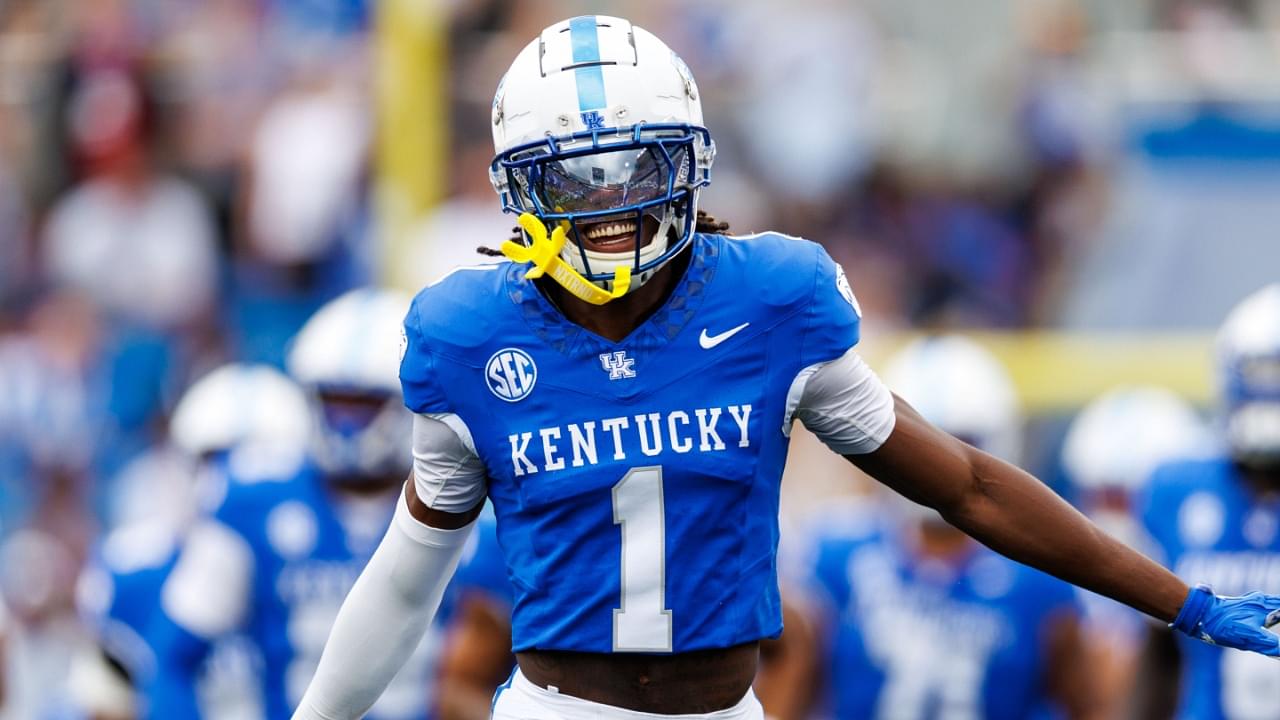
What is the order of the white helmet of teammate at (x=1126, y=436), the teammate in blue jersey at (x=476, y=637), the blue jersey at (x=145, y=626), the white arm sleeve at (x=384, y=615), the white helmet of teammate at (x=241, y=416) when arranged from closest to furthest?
the white arm sleeve at (x=384, y=615) < the teammate in blue jersey at (x=476, y=637) < the blue jersey at (x=145, y=626) < the white helmet of teammate at (x=241, y=416) < the white helmet of teammate at (x=1126, y=436)

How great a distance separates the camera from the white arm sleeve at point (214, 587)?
707 cm

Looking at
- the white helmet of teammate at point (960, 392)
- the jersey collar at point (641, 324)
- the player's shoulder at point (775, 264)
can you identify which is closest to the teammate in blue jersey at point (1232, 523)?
the white helmet of teammate at point (960, 392)


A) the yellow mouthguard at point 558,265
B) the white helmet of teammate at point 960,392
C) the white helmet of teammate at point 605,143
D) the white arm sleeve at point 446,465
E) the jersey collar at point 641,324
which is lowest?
the white helmet of teammate at point 960,392

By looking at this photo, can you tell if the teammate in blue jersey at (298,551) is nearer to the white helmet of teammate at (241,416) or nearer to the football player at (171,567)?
the football player at (171,567)

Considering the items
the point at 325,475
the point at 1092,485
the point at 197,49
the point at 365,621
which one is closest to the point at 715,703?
the point at 365,621

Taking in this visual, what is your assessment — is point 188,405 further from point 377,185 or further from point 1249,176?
point 1249,176

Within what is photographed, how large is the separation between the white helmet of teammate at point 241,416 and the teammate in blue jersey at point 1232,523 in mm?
3236

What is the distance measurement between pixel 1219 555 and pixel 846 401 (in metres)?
2.88

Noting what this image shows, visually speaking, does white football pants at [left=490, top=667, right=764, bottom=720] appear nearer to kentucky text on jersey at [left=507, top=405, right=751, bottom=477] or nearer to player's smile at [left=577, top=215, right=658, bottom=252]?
kentucky text on jersey at [left=507, top=405, right=751, bottom=477]

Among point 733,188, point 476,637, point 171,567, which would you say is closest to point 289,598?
point 476,637

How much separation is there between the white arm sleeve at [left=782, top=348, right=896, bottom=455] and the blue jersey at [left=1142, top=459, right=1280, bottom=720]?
2665 mm

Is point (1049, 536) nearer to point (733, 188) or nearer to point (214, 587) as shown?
point (214, 587)

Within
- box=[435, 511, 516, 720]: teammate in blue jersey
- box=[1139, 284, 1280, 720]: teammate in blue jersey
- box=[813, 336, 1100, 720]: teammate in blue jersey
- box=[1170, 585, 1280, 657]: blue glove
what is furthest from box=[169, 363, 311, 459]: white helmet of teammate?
box=[1170, 585, 1280, 657]: blue glove

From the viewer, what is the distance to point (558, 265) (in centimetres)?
396
